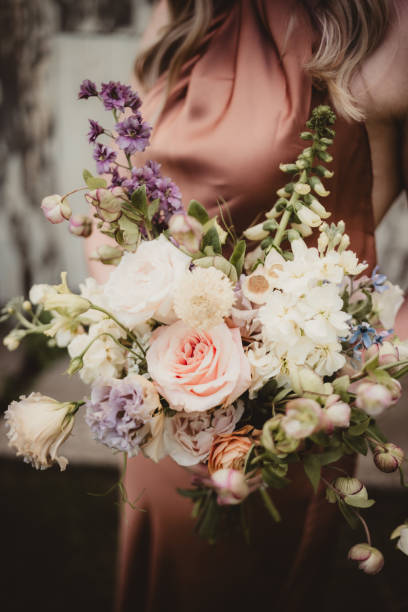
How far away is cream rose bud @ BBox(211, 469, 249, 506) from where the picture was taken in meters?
0.38

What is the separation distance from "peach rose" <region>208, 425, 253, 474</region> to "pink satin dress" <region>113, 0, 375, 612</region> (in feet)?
1.04

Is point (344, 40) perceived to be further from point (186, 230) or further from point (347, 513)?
point (347, 513)

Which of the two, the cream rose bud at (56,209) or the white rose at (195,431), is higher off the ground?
the cream rose bud at (56,209)

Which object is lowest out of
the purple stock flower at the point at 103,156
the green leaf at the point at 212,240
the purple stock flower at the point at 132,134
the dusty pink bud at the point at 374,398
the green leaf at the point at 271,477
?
the green leaf at the point at 271,477

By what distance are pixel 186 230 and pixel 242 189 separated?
29 cm

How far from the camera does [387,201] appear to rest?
709mm

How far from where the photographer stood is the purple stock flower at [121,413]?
1.34 feet

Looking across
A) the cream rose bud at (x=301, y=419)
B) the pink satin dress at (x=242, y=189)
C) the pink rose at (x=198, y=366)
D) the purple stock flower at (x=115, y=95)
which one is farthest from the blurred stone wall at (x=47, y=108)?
the cream rose bud at (x=301, y=419)

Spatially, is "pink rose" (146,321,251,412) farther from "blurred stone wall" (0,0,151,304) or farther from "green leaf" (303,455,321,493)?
"blurred stone wall" (0,0,151,304)

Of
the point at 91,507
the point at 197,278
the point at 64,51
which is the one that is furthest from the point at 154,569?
the point at 64,51

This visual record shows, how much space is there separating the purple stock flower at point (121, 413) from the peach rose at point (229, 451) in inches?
2.8

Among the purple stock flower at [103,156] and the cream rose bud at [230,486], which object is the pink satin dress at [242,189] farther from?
the cream rose bud at [230,486]

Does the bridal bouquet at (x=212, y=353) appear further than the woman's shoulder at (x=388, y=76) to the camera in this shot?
No

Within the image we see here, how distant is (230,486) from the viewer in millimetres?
379
